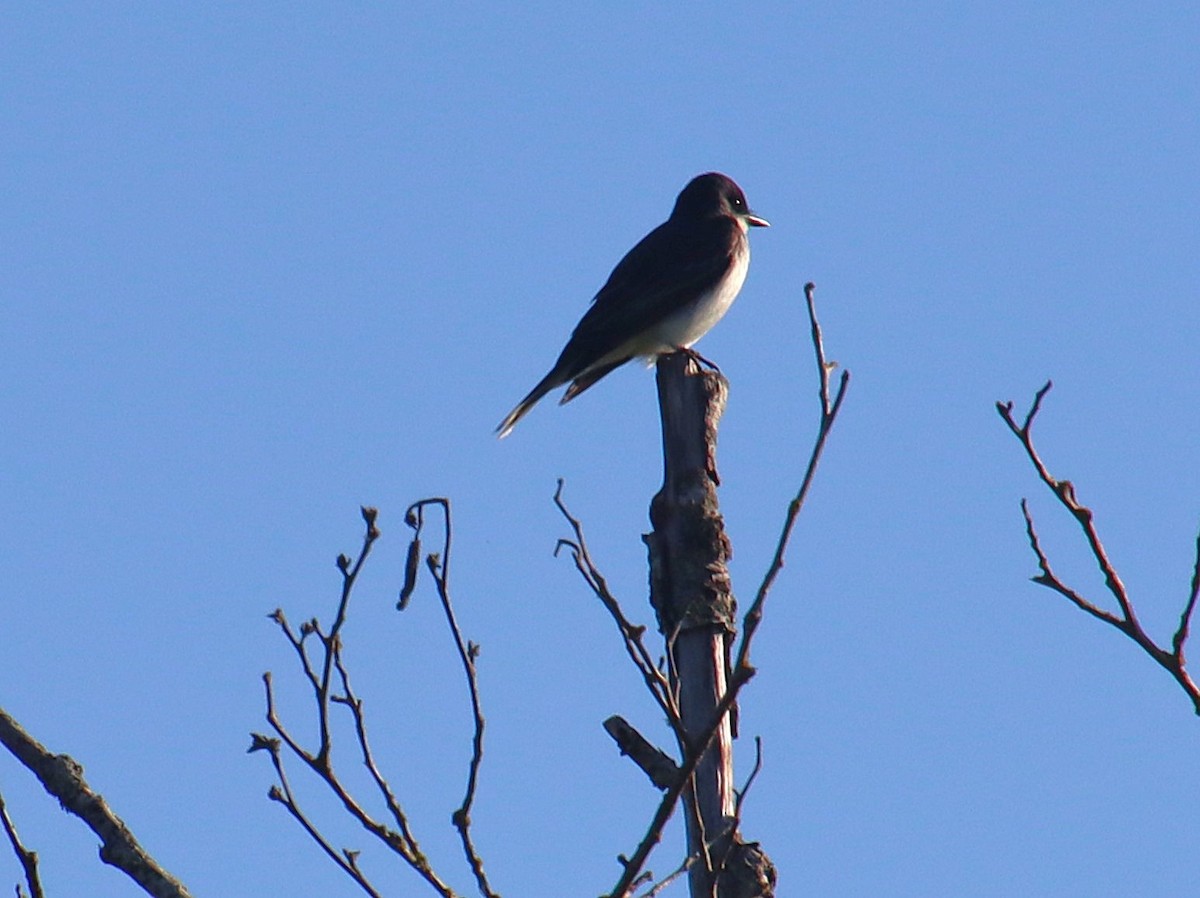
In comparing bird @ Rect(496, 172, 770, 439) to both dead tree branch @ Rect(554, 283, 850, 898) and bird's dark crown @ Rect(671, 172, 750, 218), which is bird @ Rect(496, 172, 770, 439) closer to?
bird's dark crown @ Rect(671, 172, 750, 218)

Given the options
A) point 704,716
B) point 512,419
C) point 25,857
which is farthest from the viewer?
point 512,419

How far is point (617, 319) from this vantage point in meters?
9.18

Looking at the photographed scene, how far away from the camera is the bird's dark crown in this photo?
10.8 metres

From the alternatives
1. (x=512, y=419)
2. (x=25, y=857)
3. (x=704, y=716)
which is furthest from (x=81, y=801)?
(x=512, y=419)

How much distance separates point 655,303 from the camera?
922 cm

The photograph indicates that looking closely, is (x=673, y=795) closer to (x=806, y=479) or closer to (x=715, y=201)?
(x=806, y=479)

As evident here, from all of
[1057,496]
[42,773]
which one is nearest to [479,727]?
[42,773]

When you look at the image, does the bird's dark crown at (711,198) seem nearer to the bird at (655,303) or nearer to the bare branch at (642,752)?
the bird at (655,303)

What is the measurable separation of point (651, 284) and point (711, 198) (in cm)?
159

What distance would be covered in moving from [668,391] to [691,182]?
6435 millimetres

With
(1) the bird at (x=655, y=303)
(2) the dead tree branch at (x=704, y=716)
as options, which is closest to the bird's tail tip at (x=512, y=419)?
(1) the bird at (x=655, y=303)

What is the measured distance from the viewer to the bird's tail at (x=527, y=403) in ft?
29.4

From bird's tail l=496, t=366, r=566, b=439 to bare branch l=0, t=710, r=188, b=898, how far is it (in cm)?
604

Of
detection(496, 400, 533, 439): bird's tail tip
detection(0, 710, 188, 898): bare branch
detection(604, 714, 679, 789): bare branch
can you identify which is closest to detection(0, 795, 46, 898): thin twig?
detection(0, 710, 188, 898): bare branch
